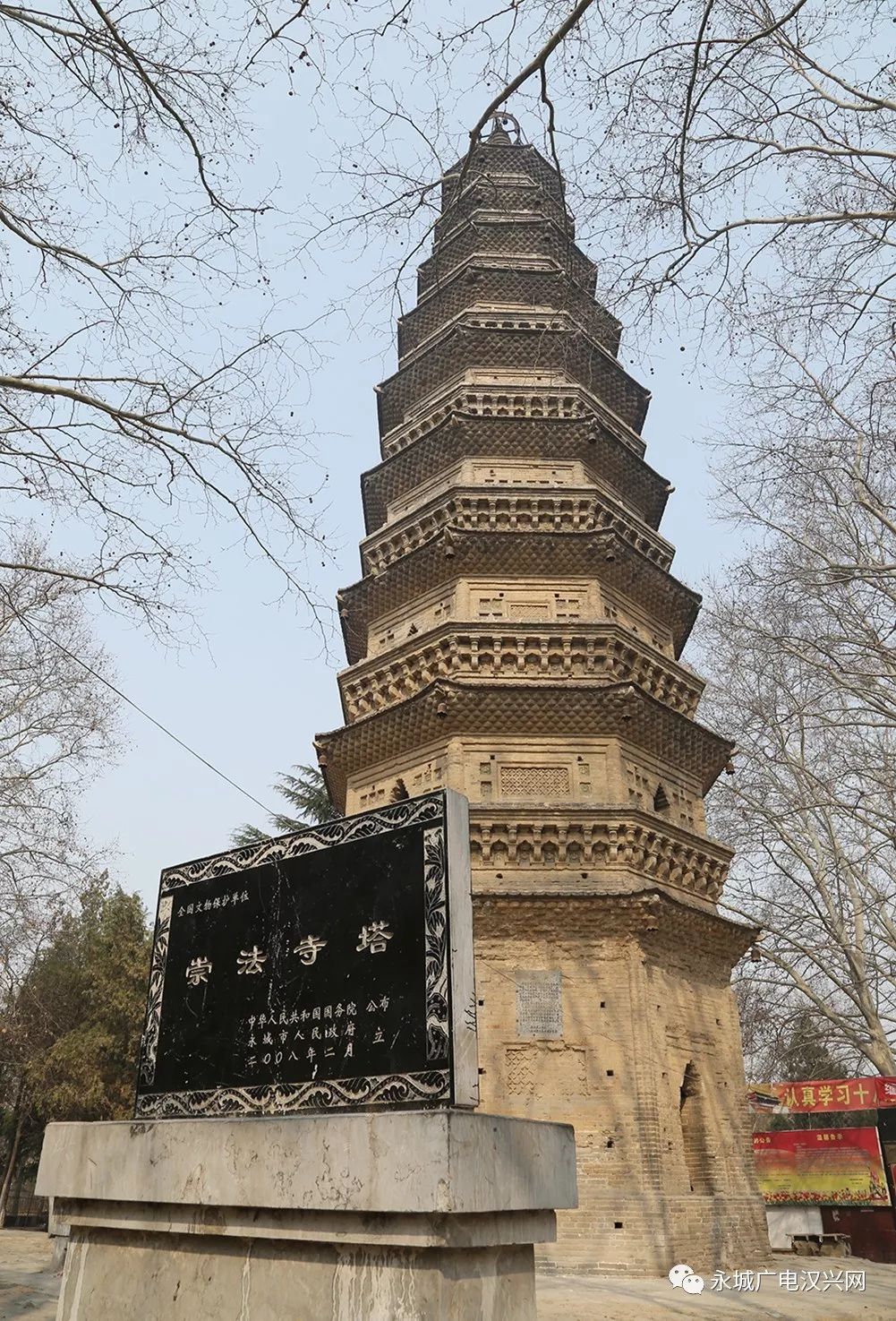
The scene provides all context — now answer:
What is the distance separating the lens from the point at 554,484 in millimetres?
15773

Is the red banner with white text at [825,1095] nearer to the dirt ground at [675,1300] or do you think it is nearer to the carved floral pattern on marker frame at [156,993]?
the dirt ground at [675,1300]

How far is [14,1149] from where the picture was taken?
→ 23547 mm

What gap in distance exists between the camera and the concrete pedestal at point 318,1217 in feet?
9.09

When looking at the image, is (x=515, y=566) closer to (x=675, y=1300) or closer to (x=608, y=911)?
(x=608, y=911)

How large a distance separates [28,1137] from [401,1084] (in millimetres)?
27899

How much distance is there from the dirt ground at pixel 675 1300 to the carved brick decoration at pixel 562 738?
554 mm

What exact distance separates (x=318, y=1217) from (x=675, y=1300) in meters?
8.13

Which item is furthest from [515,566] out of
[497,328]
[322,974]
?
[322,974]

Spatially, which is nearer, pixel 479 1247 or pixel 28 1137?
pixel 479 1247

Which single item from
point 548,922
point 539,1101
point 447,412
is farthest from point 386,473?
point 539,1101

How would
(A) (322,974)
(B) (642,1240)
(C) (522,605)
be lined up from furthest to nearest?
1. (C) (522,605)
2. (B) (642,1240)
3. (A) (322,974)

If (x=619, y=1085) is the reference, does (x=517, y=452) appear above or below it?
above

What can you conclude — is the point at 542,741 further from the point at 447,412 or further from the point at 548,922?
the point at 447,412

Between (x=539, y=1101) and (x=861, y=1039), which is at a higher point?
(x=861, y=1039)
